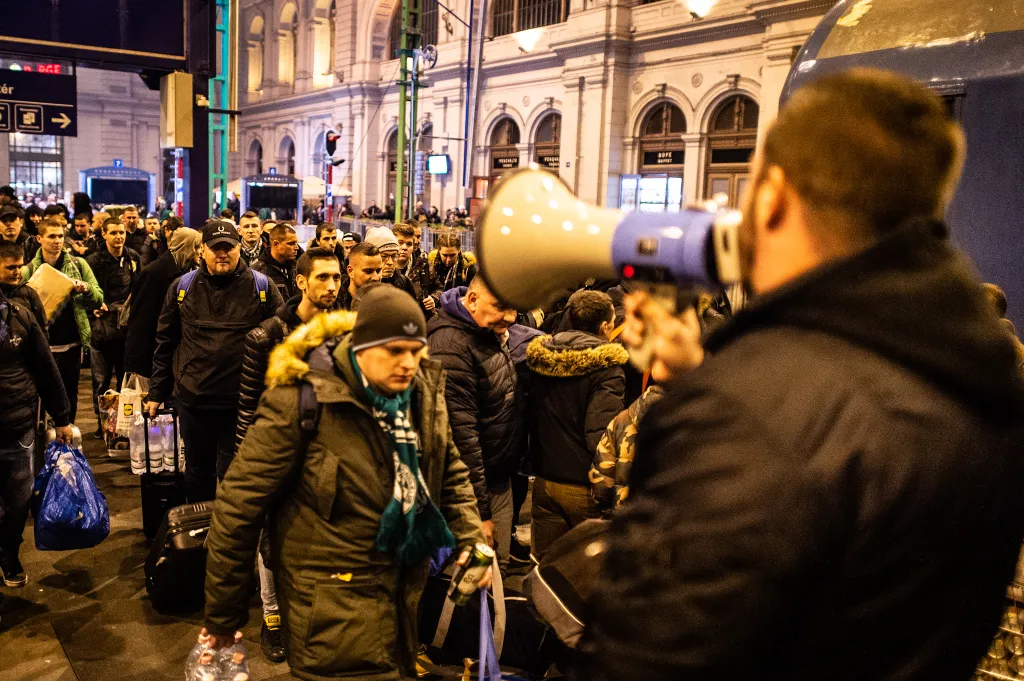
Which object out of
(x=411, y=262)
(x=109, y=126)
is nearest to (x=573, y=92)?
(x=411, y=262)

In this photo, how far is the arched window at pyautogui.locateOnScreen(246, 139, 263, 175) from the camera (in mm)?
50369

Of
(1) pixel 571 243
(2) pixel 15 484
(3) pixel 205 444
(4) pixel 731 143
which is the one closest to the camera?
(1) pixel 571 243

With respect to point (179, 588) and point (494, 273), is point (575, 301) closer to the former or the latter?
point (179, 588)

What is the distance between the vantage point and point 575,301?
455 cm

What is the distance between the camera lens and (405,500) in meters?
2.86

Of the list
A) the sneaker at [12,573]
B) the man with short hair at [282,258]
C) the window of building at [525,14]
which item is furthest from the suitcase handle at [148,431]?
the window of building at [525,14]

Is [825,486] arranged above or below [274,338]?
above

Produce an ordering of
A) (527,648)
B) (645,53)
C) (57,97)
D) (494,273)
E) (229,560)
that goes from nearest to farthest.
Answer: (494,273)
(229,560)
(527,648)
(57,97)
(645,53)

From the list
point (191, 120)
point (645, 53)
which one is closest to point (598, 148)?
point (645, 53)

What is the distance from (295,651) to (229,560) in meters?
0.37

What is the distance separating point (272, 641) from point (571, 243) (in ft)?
12.4

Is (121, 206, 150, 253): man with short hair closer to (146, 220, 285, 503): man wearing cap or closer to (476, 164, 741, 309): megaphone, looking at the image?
(146, 220, 285, 503): man wearing cap

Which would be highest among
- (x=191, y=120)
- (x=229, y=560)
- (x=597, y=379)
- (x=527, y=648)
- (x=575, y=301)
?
(x=191, y=120)

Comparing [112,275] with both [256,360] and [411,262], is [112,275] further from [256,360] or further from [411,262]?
[256,360]
